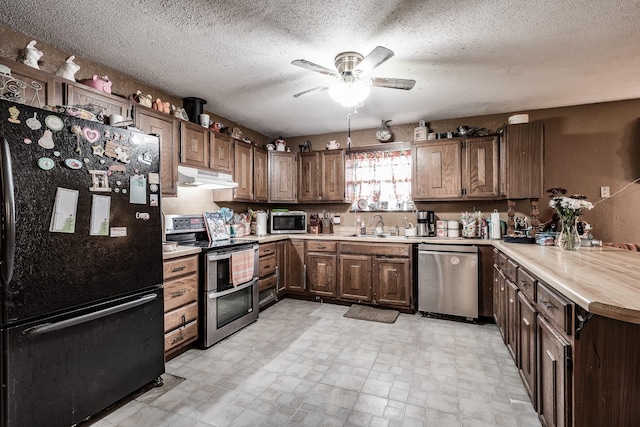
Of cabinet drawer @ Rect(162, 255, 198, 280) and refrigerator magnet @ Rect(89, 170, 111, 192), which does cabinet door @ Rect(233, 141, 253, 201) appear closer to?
cabinet drawer @ Rect(162, 255, 198, 280)

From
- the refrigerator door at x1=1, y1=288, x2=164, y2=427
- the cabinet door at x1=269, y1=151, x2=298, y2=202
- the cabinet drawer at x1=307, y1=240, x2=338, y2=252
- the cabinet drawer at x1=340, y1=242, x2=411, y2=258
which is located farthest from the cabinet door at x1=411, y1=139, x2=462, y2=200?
the refrigerator door at x1=1, y1=288, x2=164, y2=427

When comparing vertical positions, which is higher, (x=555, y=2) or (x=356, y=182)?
(x=555, y=2)

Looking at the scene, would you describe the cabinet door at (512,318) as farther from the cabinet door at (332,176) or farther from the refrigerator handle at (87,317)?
the refrigerator handle at (87,317)

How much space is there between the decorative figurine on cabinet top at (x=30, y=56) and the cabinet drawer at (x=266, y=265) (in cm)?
251

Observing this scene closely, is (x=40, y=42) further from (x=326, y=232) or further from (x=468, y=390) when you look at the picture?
(x=468, y=390)

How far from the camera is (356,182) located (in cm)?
445

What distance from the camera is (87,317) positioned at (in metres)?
1.64

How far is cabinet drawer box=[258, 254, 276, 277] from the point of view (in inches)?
141

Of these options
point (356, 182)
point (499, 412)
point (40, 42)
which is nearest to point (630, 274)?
point (499, 412)

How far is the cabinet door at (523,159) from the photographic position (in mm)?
3234

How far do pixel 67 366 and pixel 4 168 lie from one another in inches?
40.9

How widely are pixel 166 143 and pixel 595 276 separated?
326 cm

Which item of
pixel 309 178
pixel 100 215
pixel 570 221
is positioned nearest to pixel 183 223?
pixel 100 215

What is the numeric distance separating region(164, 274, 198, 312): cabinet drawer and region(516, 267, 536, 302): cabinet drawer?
2481 mm
